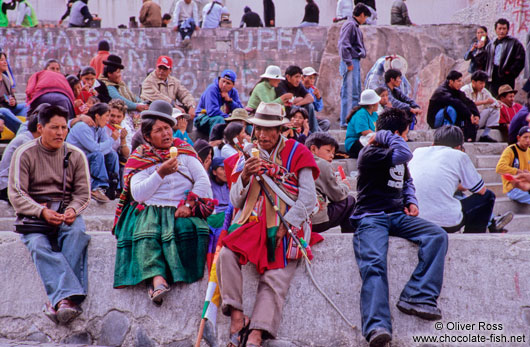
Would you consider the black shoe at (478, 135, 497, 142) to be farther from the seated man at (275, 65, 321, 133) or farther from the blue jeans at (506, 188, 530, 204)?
the seated man at (275, 65, 321, 133)

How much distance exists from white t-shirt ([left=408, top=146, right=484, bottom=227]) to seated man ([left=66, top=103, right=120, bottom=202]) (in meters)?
3.56

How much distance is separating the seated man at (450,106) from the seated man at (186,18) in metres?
7.11

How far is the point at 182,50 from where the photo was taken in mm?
15211

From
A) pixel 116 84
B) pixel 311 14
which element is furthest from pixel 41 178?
pixel 311 14

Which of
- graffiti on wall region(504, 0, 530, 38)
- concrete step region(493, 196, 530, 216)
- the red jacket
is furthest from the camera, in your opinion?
graffiti on wall region(504, 0, 530, 38)

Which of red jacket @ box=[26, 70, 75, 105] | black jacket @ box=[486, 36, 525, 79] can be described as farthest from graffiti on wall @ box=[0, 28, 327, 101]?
red jacket @ box=[26, 70, 75, 105]

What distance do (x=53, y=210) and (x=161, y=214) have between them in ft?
2.65

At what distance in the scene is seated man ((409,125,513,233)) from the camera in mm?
5309

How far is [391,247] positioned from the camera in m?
4.49

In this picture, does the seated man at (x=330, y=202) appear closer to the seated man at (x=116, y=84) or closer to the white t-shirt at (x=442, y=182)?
the white t-shirt at (x=442, y=182)

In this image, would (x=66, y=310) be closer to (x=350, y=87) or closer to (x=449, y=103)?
(x=449, y=103)

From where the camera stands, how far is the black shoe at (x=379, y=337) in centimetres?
400

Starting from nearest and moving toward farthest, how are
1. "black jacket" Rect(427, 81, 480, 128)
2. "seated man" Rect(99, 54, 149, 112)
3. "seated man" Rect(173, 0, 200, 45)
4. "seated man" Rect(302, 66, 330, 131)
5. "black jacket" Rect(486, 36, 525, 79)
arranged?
1. "seated man" Rect(99, 54, 149, 112)
2. "black jacket" Rect(427, 81, 480, 128)
3. "seated man" Rect(302, 66, 330, 131)
4. "black jacket" Rect(486, 36, 525, 79)
5. "seated man" Rect(173, 0, 200, 45)

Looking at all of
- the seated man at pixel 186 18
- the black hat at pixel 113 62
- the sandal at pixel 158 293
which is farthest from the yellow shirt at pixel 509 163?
the seated man at pixel 186 18
